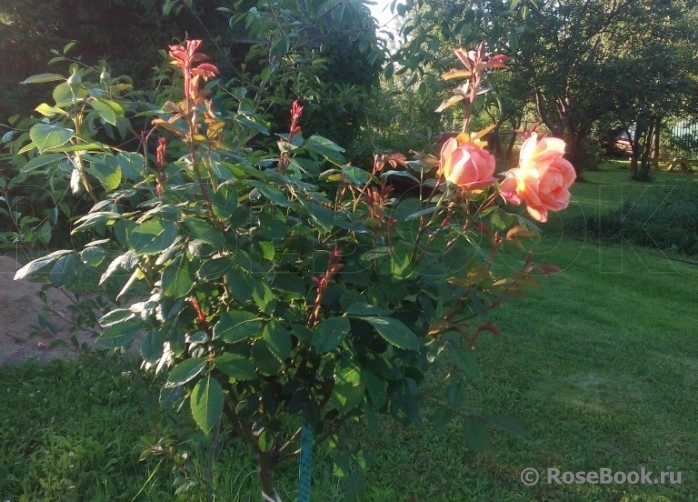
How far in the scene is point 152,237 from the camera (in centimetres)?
106

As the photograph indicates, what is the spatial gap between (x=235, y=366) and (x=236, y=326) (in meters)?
0.07

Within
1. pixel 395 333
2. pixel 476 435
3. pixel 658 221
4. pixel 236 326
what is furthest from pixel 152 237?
pixel 658 221

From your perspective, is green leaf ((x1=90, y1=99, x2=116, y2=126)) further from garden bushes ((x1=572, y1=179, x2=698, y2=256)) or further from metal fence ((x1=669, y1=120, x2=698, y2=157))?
metal fence ((x1=669, y1=120, x2=698, y2=157))

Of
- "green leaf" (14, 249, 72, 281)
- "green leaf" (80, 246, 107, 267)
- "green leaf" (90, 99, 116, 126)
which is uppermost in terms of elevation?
"green leaf" (90, 99, 116, 126)

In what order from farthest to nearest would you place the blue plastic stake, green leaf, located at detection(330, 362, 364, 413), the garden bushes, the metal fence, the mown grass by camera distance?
the metal fence → the garden bushes → the mown grass → the blue plastic stake → green leaf, located at detection(330, 362, 364, 413)

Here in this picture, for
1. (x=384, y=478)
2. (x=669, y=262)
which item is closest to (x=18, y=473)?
(x=384, y=478)

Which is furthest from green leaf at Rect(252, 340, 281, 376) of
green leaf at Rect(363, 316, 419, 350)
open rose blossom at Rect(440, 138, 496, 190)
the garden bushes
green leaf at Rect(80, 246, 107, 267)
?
the garden bushes

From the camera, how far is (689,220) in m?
8.47

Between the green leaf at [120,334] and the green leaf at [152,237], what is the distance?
177 mm

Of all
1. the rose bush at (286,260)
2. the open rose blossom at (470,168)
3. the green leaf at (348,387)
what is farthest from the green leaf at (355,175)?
the green leaf at (348,387)

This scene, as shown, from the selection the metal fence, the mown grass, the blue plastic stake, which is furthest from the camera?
the metal fence

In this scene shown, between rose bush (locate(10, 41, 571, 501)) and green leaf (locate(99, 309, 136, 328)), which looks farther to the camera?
green leaf (locate(99, 309, 136, 328))

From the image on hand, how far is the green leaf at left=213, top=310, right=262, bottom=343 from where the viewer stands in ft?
3.55

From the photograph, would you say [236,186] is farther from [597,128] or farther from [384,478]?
[597,128]
